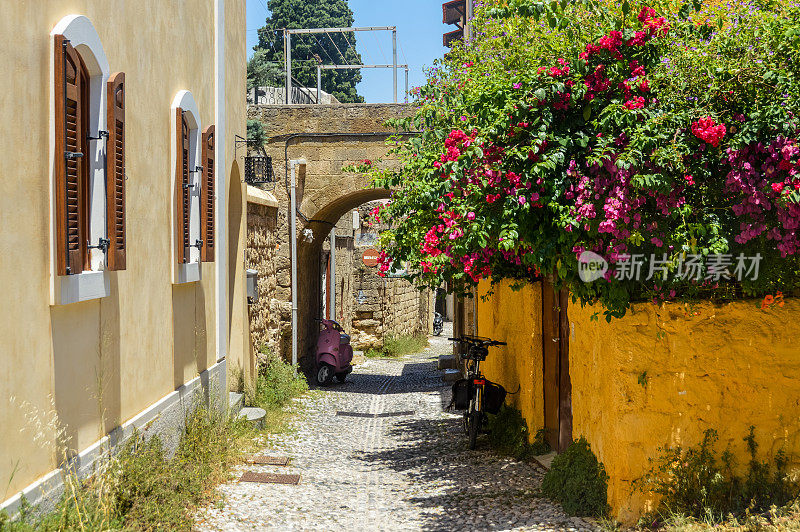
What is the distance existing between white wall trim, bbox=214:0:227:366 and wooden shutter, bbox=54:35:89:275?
409cm

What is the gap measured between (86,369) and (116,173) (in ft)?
3.90

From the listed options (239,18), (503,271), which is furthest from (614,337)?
(239,18)

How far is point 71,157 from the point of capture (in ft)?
12.7

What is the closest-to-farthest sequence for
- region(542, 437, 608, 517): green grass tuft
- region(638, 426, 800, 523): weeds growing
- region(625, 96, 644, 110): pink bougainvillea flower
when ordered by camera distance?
region(625, 96, 644, 110): pink bougainvillea flower
region(638, 426, 800, 523): weeds growing
region(542, 437, 608, 517): green grass tuft

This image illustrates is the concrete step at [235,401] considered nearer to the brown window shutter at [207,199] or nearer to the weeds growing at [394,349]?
the brown window shutter at [207,199]

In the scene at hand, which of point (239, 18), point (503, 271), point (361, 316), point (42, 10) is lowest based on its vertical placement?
point (361, 316)

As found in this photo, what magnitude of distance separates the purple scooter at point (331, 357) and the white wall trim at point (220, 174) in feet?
18.3

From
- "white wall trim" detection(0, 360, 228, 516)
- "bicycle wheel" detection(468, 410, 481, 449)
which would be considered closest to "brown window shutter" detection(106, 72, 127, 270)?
"white wall trim" detection(0, 360, 228, 516)

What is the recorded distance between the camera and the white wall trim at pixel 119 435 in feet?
11.6

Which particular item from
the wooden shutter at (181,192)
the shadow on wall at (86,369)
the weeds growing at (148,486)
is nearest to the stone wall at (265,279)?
the wooden shutter at (181,192)

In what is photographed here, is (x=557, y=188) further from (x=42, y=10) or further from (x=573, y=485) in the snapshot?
(x=42, y=10)

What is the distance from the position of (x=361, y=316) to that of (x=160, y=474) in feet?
52.0

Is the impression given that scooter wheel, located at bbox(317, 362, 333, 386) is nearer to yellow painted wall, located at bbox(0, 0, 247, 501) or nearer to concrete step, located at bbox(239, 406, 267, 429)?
concrete step, located at bbox(239, 406, 267, 429)

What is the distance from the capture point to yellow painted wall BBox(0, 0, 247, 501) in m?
3.39
